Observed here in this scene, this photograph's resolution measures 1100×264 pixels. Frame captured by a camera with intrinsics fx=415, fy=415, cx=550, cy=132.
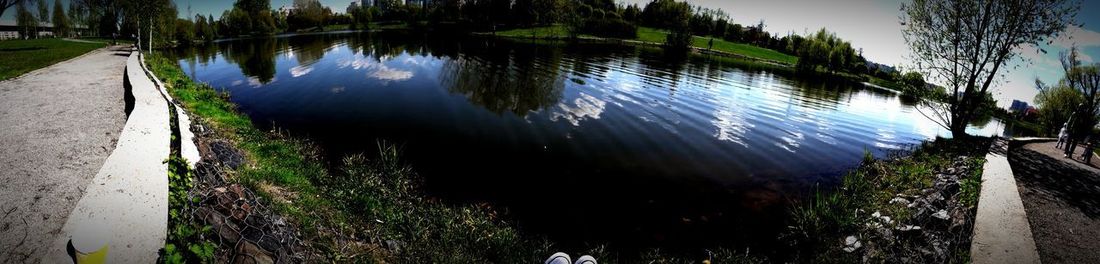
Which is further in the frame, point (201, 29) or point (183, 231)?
point (201, 29)

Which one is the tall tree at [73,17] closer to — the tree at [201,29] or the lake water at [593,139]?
the tree at [201,29]

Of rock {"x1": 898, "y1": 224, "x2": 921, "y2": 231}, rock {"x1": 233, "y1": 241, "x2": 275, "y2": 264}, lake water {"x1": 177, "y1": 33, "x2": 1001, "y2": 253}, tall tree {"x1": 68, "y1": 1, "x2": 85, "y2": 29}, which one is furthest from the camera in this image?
tall tree {"x1": 68, "y1": 1, "x2": 85, "y2": 29}

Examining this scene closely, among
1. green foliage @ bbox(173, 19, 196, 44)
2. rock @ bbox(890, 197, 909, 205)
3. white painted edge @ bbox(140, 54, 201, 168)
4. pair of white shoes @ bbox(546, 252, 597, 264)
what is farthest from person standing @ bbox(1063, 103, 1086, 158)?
green foliage @ bbox(173, 19, 196, 44)

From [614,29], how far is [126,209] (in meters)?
141

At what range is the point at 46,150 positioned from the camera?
10.2m

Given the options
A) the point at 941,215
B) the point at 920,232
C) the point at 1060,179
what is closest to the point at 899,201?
the point at 941,215

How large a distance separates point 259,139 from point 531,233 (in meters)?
11.3

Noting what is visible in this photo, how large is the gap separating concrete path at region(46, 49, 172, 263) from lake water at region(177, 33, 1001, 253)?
5.45 metres

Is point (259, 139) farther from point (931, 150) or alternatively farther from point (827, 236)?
point (931, 150)

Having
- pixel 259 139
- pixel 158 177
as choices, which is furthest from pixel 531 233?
pixel 259 139

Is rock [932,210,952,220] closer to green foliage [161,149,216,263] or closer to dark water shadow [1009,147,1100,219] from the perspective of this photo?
dark water shadow [1009,147,1100,219]

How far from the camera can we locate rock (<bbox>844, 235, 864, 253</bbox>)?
10156mm

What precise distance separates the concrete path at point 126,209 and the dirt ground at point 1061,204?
16.5 metres

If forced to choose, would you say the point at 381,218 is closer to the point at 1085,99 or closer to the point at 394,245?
the point at 394,245
